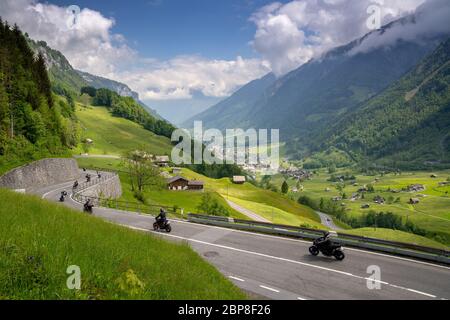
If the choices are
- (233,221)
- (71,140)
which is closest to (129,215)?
(233,221)

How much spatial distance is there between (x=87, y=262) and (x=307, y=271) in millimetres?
12641

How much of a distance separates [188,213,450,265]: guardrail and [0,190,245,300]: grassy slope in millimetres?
13391

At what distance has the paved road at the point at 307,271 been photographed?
629 inches

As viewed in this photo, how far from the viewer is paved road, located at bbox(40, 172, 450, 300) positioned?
1598 cm

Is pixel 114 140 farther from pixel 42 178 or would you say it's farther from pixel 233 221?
pixel 233 221

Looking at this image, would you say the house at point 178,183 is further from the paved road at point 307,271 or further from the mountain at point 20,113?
the paved road at point 307,271

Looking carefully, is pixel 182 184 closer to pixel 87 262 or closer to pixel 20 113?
pixel 20 113

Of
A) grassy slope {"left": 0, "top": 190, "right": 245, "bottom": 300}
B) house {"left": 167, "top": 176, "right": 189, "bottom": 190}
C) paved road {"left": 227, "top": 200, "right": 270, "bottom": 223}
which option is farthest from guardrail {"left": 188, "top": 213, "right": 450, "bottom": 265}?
house {"left": 167, "top": 176, "right": 189, "bottom": 190}

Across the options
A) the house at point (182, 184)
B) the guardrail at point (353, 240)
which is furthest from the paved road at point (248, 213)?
the guardrail at point (353, 240)

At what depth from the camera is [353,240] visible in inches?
955

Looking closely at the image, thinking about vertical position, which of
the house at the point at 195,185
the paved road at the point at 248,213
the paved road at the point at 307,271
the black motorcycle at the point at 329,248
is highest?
the house at the point at 195,185

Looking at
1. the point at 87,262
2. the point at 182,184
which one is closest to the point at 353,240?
the point at 87,262

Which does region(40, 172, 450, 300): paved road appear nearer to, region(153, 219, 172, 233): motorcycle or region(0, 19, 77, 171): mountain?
region(153, 219, 172, 233): motorcycle

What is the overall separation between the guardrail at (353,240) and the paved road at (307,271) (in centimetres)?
71
